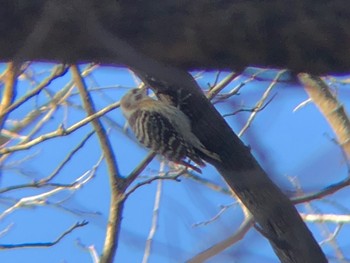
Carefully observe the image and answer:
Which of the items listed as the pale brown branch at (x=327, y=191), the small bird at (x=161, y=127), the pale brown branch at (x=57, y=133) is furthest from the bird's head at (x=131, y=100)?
the pale brown branch at (x=327, y=191)

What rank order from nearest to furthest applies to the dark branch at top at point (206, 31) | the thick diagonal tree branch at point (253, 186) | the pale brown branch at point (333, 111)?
1. the dark branch at top at point (206, 31)
2. the thick diagonal tree branch at point (253, 186)
3. the pale brown branch at point (333, 111)

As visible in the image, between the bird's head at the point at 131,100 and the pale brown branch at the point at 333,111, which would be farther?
the bird's head at the point at 131,100

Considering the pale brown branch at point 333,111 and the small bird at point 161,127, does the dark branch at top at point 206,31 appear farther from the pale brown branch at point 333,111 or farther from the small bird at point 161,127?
the pale brown branch at point 333,111

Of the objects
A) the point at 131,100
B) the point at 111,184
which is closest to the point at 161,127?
the point at 131,100

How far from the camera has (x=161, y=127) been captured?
441 centimetres

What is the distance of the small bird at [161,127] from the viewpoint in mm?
3699

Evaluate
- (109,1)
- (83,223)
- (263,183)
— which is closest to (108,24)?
(109,1)

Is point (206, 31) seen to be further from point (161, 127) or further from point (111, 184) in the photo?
point (161, 127)

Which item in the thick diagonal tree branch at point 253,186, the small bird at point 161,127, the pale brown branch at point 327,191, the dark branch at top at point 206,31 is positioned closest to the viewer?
the dark branch at top at point 206,31

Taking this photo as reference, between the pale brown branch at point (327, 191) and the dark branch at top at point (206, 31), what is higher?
the pale brown branch at point (327, 191)

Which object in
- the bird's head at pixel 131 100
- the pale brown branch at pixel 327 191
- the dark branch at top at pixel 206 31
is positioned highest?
the bird's head at pixel 131 100

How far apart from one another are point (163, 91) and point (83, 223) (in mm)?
731

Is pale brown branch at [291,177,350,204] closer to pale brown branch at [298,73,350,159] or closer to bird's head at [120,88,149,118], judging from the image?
pale brown branch at [298,73,350,159]

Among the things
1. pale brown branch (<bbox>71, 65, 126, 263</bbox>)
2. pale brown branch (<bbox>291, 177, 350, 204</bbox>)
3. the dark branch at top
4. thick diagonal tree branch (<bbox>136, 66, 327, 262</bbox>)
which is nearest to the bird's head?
pale brown branch (<bbox>71, 65, 126, 263</bbox>)
